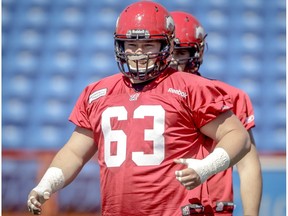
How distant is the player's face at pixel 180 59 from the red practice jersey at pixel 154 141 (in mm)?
749

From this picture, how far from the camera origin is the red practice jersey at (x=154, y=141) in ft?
9.39

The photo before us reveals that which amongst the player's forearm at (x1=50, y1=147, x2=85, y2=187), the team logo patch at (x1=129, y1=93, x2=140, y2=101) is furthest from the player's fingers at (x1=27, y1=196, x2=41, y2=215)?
the team logo patch at (x1=129, y1=93, x2=140, y2=101)

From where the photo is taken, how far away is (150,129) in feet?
9.45

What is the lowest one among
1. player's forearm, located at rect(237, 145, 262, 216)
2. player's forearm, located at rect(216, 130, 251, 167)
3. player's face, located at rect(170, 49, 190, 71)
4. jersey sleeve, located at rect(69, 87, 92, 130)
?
player's forearm, located at rect(237, 145, 262, 216)

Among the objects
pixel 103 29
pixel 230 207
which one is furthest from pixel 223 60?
pixel 230 207

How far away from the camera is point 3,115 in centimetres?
788

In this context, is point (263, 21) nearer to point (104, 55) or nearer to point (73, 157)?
point (104, 55)

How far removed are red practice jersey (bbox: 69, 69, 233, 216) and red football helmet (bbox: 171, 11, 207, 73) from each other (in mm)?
813

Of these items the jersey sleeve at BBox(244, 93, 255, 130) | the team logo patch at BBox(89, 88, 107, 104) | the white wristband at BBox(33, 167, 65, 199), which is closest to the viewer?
the white wristband at BBox(33, 167, 65, 199)

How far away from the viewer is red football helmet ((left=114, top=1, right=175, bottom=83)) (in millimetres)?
2980

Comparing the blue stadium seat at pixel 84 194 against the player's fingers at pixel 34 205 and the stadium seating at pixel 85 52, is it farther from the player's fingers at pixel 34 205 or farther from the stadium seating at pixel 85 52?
the player's fingers at pixel 34 205

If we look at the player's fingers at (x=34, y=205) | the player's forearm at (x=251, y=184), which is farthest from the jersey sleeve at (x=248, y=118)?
the player's fingers at (x=34, y=205)

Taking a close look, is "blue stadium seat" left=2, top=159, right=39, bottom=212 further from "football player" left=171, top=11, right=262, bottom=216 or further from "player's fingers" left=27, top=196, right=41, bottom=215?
"player's fingers" left=27, top=196, right=41, bottom=215

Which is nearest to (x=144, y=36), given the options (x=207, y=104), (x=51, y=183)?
(x=207, y=104)
